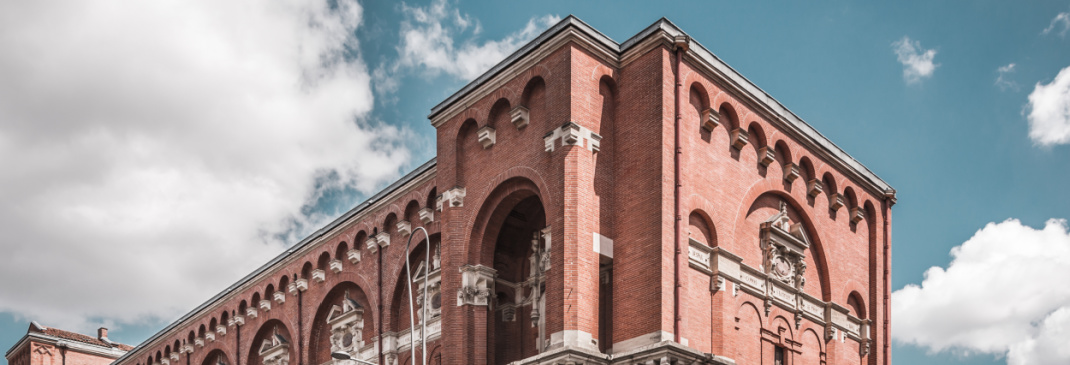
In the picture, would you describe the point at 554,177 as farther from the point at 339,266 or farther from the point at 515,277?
the point at 339,266

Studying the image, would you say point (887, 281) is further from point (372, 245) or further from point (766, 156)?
point (372, 245)

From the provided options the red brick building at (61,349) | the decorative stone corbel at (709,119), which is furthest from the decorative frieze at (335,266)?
the red brick building at (61,349)

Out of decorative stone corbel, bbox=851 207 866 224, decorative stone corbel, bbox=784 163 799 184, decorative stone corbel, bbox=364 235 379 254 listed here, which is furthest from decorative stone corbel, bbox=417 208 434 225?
decorative stone corbel, bbox=851 207 866 224

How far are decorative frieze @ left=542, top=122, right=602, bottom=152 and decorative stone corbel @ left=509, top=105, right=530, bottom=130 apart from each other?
→ 4.98 ft

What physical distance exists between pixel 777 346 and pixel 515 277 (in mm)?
8190

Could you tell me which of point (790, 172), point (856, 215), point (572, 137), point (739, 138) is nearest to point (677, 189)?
point (572, 137)

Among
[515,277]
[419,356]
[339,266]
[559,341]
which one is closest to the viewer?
[559,341]

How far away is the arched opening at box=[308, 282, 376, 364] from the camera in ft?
126

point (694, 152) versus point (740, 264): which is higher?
point (694, 152)

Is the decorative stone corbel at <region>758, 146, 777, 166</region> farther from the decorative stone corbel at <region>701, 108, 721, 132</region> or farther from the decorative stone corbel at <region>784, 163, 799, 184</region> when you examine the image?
the decorative stone corbel at <region>701, 108, 721, 132</region>

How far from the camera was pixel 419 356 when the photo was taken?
34.4 m

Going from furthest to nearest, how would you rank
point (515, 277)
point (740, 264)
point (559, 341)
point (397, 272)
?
point (397, 272) < point (515, 277) < point (740, 264) < point (559, 341)

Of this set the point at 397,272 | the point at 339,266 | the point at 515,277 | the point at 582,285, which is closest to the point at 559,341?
the point at 582,285

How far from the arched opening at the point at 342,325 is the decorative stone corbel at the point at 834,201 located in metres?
16.8
